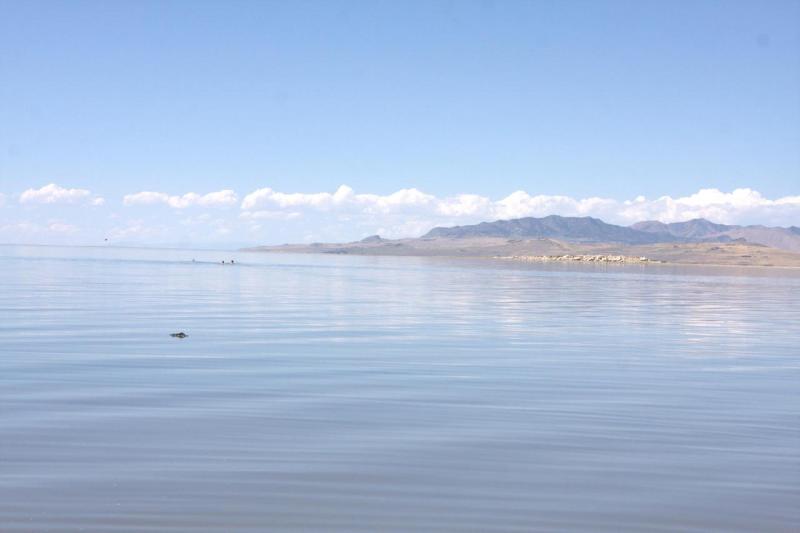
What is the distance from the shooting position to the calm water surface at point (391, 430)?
10320 millimetres

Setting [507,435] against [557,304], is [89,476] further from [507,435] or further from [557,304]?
[557,304]

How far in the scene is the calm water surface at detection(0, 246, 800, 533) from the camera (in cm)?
1032

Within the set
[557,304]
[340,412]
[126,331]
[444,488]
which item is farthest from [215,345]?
[557,304]

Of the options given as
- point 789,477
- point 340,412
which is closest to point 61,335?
point 340,412

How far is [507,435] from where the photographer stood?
568 inches

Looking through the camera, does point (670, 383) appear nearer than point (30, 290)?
Yes

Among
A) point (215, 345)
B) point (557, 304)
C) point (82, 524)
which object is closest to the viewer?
point (82, 524)

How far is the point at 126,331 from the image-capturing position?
29844 mm

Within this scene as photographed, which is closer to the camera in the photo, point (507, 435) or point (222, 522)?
point (222, 522)

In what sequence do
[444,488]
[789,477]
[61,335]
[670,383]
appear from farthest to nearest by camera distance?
1. [61,335]
2. [670,383]
3. [789,477]
4. [444,488]

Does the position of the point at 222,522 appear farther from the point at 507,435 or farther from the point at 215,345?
the point at 215,345

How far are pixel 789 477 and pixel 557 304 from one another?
37.9m

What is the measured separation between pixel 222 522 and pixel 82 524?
5.31 ft

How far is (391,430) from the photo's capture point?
575 inches
